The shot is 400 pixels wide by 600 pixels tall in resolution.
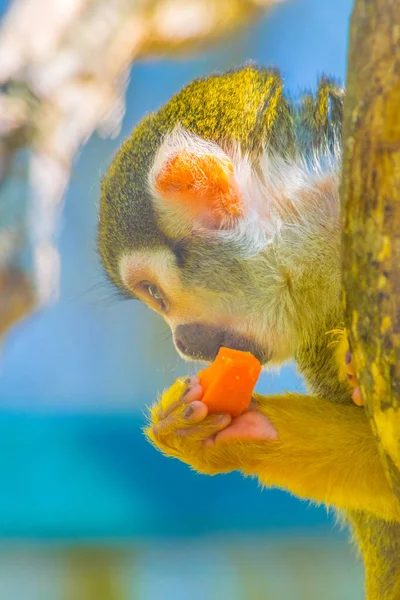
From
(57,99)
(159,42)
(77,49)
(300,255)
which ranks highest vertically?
(159,42)

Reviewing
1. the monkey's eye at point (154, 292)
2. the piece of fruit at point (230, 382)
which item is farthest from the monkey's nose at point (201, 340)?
the piece of fruit at point (230, 382)

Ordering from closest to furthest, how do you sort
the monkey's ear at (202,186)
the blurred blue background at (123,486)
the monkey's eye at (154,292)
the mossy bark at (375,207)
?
the mossy bark at (375,207) < the monkey's ear at (202,186) < the monkey's eye at (154,292) < the blurred blue background at (123,486)

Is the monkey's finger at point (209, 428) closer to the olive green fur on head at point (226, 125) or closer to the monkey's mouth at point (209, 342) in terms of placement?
the monkey's mouth at point (209, 342)

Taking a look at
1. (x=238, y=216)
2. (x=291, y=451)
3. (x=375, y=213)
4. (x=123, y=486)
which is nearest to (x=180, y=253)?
(x=238, y=216)

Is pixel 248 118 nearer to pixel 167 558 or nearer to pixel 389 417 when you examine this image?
pixel 389 417

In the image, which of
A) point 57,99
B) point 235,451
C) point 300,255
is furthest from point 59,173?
point 235,451

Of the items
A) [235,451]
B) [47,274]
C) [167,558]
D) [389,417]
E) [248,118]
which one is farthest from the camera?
[167,558]

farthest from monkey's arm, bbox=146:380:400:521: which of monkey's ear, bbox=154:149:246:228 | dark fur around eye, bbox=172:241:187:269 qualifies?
monkey's ear, bbox=154:149:246:228
